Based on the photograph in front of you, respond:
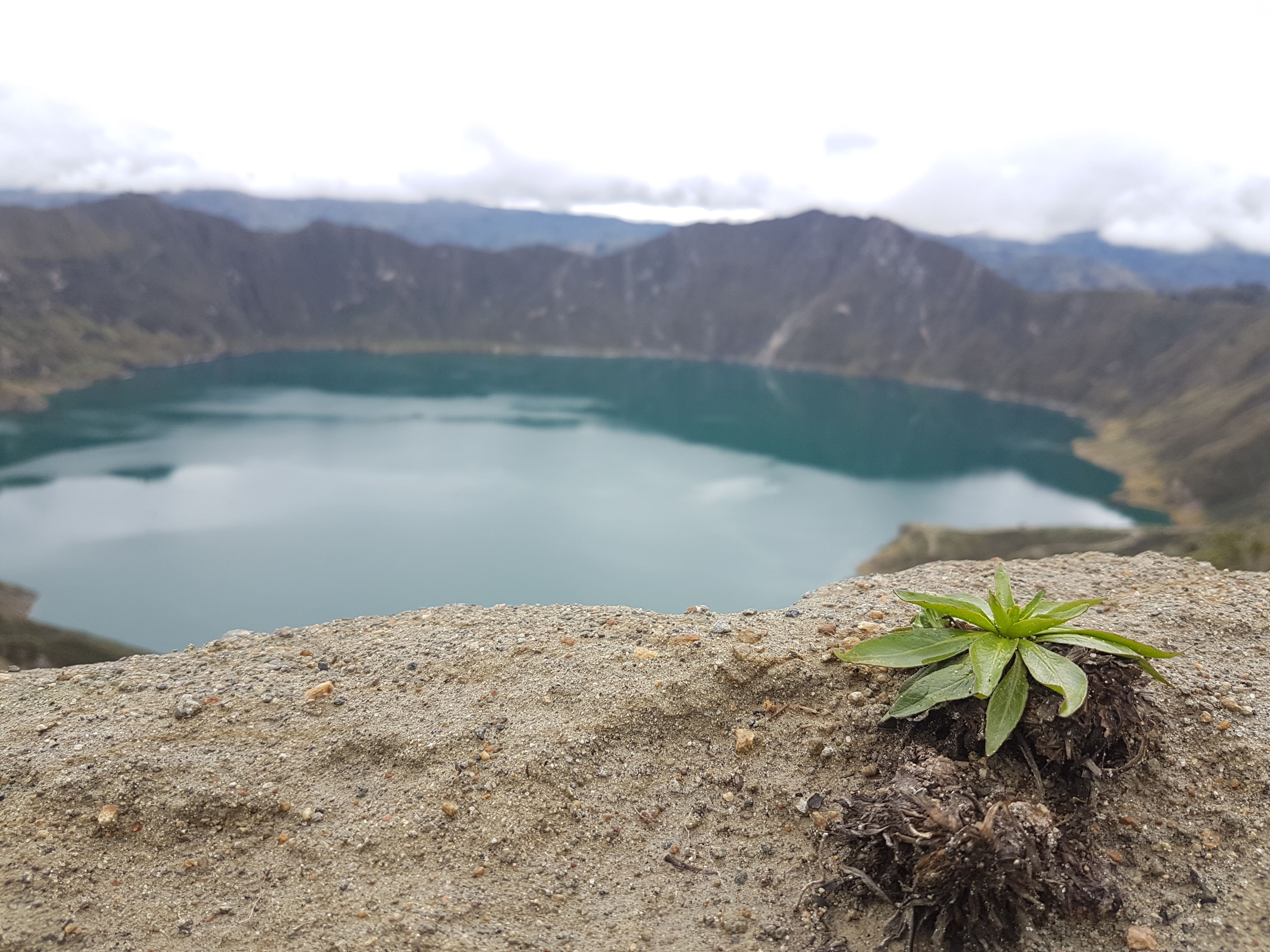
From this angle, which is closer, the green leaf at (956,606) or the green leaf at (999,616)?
the green leaf at (999,616)

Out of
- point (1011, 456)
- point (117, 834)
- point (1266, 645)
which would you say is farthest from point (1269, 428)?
point (117, 834)

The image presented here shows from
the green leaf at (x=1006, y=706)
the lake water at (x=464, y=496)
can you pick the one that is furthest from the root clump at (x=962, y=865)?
the lake water at (x=464, y=496)

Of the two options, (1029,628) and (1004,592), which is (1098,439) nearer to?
(1004,592)

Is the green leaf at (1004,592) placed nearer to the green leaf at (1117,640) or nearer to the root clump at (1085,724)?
the green leaf at (1117,640)

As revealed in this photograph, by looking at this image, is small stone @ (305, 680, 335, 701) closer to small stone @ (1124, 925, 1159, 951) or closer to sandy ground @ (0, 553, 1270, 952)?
sandy ground @ (0, 553, 1270, 952)

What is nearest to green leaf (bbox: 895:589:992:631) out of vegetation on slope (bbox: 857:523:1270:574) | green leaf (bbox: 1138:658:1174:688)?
green leaf (bbox: 1138:658:1174:688)

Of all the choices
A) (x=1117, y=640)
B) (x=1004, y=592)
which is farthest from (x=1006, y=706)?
(x=1004, y=592)
